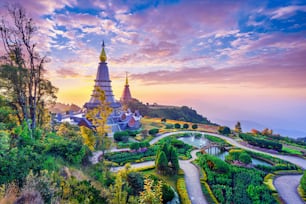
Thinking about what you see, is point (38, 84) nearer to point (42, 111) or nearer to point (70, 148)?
point (42, 111)

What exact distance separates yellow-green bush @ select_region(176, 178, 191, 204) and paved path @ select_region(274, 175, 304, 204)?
19.2 ft

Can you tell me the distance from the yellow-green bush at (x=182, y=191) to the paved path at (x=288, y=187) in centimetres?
584

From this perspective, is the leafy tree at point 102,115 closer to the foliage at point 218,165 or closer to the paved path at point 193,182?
the paved path at point 193,182

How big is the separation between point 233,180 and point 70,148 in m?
11.4

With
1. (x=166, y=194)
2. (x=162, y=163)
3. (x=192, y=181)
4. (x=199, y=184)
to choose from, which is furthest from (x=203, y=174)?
(x=166, y=194)

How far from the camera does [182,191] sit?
32.9 feet

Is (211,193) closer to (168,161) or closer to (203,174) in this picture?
(203,174)

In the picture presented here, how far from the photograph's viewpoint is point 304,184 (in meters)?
10.7

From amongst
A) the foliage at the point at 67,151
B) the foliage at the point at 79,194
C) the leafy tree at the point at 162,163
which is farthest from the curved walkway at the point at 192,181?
the foliage at the point at 79,194

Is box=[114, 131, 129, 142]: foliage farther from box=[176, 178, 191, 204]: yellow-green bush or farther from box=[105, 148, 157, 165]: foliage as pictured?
box=[176, 178, 191, 204]: yellow-green bush

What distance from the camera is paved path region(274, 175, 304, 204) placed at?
10171mm

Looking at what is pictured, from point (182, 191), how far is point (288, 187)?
7.62 metres

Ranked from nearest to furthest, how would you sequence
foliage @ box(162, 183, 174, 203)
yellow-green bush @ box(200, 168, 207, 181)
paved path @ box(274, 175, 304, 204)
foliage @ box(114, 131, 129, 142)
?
foliage @ box(162, 183, 174, 203) → paved path @ box(274, 175, 304, 204) → yellow-green bush @ box(200, 168, 207, 181) → foliage @ box(114, 131, 129, 142)

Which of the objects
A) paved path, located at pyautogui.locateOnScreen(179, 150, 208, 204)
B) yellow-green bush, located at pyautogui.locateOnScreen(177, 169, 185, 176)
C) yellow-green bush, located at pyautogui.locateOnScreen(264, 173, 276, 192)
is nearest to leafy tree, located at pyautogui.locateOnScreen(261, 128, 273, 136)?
yellow-green bush, located at pyautogui.locateOnScreen(264, 173, 276, 192)
